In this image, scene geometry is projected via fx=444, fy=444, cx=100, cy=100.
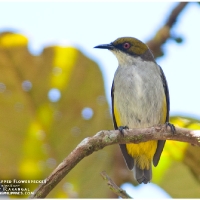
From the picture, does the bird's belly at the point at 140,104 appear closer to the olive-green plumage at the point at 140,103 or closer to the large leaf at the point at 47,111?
the olive-green plumage at the point at 140,103

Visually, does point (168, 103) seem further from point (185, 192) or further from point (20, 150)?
point (20, 150)

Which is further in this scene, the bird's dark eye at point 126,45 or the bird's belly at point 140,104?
the bird's dark eye at point 126,45

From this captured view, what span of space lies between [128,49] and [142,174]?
1807 millimetres

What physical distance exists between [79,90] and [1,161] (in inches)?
46.0

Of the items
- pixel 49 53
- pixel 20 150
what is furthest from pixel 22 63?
pixel 20 150

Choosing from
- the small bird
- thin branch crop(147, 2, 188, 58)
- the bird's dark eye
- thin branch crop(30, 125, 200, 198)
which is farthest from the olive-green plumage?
thin branch crop(30, 125, 200, 198)

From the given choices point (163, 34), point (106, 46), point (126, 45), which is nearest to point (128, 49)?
point (126, 45)

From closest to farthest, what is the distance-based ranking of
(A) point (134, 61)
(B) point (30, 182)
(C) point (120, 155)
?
(B) point (30, 182)
(C) point (120, 155)
(A) point (134, 61)

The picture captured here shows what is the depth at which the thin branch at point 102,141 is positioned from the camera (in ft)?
10.6

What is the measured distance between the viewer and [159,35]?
196 inches

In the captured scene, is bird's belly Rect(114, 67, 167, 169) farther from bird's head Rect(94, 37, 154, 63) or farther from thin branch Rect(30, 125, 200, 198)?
thin branch Rect(30, 125, 200, 198)

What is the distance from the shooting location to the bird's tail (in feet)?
16.5

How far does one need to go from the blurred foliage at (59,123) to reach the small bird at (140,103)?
38cm

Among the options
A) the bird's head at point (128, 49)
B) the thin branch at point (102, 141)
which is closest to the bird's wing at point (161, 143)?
the bird's head at point (128, 49)
